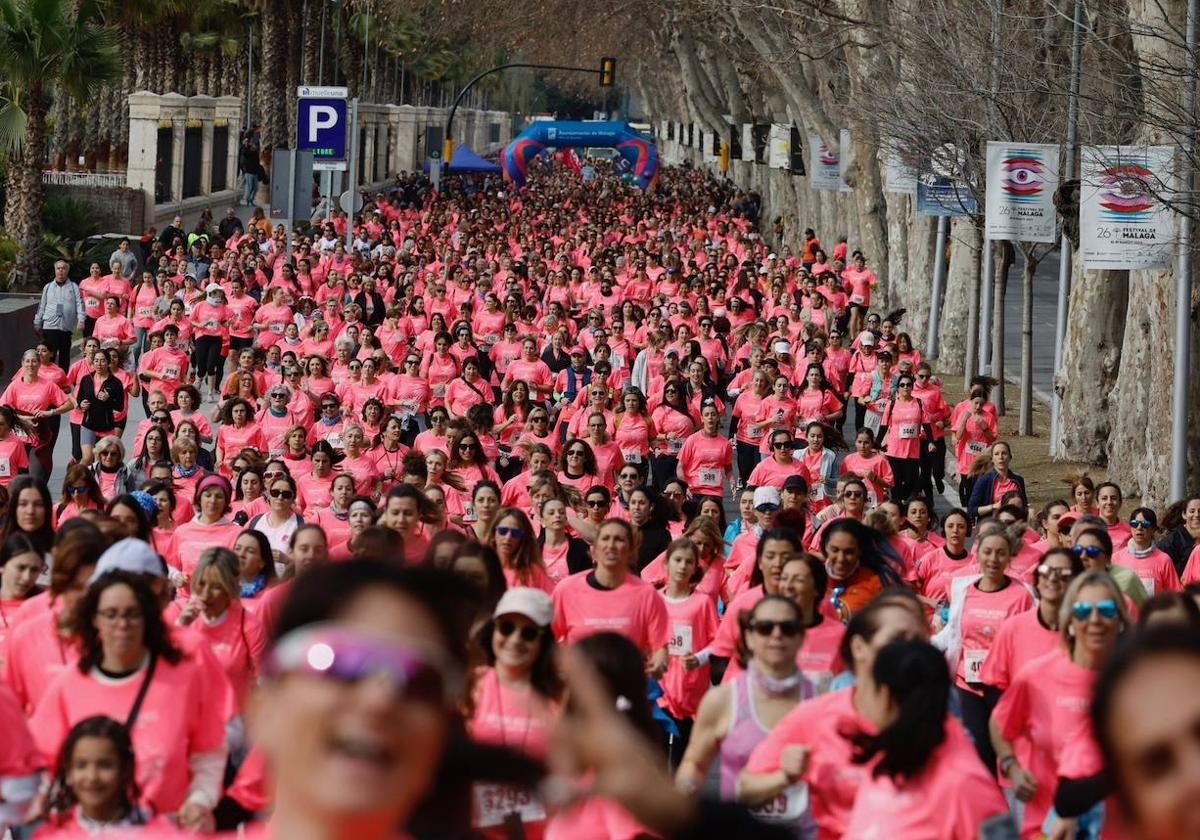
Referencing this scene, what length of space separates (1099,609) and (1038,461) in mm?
16990

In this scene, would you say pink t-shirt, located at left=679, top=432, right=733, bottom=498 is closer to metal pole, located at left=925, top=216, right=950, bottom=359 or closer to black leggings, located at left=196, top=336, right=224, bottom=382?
black leggings, located at left=196, top=336, right=224, bottom=382

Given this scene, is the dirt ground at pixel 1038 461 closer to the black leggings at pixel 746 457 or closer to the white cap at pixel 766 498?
the black leggings at pixel 746 457

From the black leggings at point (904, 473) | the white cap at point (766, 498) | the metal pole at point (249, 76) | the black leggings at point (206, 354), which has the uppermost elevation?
the metal pole at point (249, 76)

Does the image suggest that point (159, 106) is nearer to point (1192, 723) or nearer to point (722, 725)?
point (722, 725)

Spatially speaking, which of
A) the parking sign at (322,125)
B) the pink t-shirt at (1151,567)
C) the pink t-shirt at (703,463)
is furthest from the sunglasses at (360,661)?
the parking sign at (322,125)

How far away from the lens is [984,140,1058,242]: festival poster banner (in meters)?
21.6

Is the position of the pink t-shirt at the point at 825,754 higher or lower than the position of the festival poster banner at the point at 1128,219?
lower

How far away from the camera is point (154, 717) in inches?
237

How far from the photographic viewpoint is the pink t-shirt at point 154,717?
234 inches

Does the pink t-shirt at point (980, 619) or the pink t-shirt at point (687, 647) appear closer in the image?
the pink t-shirt at point (687, 647)

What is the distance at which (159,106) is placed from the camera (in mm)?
47281

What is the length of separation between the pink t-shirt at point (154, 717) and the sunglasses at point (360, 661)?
160 inches

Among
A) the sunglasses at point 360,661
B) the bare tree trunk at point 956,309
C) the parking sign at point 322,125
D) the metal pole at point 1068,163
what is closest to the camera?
the sunglasses at point 360,661

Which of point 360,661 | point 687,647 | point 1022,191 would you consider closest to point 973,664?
point 687,647
